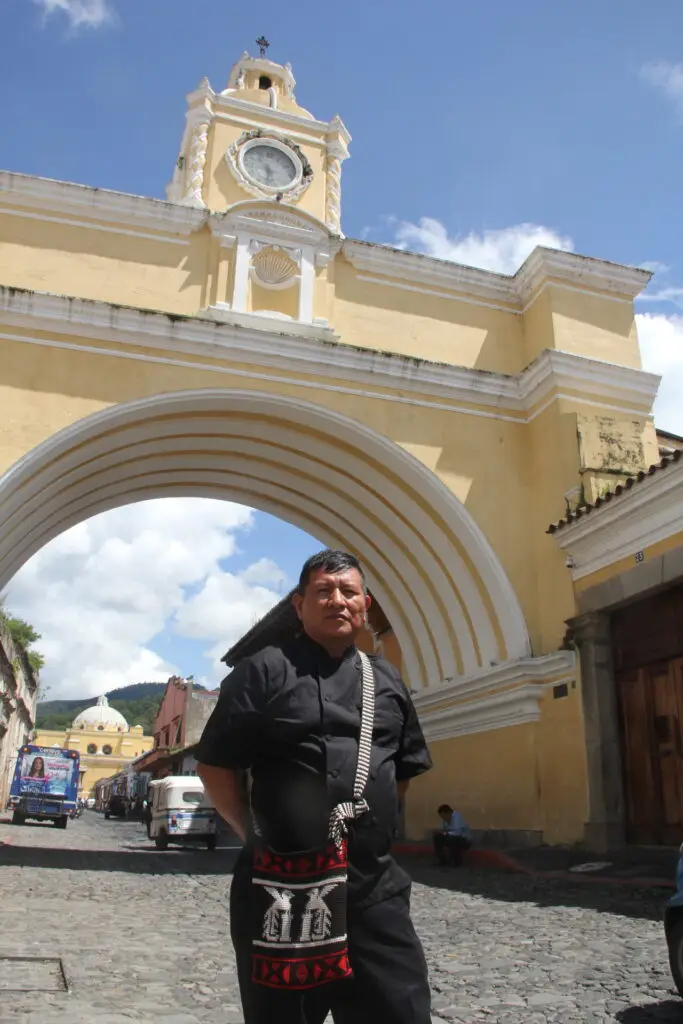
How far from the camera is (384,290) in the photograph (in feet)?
37.7

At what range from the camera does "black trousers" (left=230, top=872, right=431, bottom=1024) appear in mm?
1713

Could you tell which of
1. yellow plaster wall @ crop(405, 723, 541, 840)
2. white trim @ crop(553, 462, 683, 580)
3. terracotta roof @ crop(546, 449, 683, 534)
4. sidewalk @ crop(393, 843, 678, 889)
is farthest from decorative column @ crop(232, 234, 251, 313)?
sidewalk @ crop(393, 843, 678, 889)

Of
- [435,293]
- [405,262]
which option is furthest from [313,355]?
[435,293]

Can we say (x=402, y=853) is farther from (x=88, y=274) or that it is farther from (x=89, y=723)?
(x=89, y=723)

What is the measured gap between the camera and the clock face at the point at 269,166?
1162 cm

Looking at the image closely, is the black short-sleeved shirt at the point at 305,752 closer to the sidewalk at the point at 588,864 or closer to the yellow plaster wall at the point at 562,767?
the sidewalk at the point at 588,864

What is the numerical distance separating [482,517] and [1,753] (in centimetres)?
2562

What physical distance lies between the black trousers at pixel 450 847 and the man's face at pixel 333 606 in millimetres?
8461

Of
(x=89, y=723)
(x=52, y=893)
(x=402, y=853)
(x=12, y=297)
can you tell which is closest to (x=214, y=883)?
(x=52, y=893)

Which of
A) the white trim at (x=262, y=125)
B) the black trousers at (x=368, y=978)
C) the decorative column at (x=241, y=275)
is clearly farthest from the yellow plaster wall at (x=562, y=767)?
the white trim at (x=262, y=125)

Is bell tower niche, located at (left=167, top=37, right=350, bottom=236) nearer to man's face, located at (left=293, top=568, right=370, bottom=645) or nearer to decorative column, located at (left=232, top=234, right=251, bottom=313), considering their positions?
decorative column, located at (left=232, top=234, right=251, bottom=313)

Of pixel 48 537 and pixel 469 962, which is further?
pixel 48 537

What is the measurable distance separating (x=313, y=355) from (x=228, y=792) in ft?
29.0

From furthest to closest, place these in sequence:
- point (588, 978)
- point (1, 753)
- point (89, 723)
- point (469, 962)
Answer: point (89, 723) < point (1, 753) < point (469, 962) < point (588, 978)
